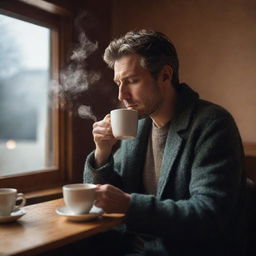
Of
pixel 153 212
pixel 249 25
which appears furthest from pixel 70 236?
pixel 249 25

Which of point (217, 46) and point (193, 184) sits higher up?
point (217, 46)

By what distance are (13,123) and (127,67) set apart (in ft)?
3.03

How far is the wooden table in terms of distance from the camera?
3.36 feet

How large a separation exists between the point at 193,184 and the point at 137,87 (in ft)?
1.71

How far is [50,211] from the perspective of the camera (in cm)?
141

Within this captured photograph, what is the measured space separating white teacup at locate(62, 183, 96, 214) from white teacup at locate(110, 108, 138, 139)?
31 cm

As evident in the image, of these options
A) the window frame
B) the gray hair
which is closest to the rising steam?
the window frame

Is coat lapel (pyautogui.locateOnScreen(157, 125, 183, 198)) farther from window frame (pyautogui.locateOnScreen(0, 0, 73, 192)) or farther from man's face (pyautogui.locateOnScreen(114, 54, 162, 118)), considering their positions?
window frame (pyautogui.locateOnScreen(0, 0, 73, 192))

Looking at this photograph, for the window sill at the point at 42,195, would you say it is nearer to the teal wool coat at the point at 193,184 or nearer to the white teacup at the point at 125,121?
the teal wool coat at the point at 193,184

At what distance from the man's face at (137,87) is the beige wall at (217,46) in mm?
926

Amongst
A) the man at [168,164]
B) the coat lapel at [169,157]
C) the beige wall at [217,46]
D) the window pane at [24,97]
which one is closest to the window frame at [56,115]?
the window pane at [24,97]

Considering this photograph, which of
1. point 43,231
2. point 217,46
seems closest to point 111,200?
point 43,231

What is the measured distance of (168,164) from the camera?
5.05 ft

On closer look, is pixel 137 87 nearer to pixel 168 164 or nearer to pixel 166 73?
pixel 166 73
